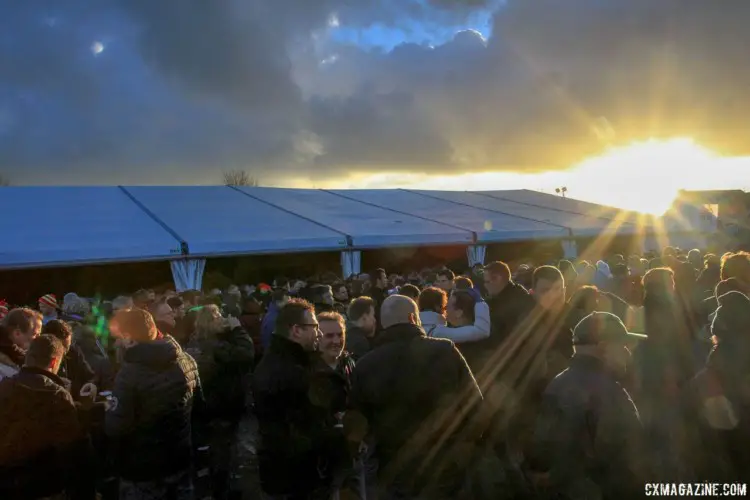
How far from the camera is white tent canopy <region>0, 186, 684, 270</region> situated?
11.0 meters

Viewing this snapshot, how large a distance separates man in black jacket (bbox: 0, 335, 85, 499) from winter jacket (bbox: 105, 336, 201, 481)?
208 millimetres

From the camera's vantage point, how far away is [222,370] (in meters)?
3.96

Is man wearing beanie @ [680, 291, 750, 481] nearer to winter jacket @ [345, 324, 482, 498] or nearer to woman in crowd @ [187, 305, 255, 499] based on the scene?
winter jacket @ [345, 324, 482, 498]

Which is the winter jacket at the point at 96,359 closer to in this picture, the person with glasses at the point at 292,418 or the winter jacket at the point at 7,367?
the winter jacket at the point at 7,367

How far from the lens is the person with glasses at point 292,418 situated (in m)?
2.60

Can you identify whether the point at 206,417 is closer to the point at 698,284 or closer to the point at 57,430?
the point at 57,430

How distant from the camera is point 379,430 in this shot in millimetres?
2596

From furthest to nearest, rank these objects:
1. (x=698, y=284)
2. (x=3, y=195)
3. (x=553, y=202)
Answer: (x=553, y=202) < (x=3, y=195) < (x=698, y=284)

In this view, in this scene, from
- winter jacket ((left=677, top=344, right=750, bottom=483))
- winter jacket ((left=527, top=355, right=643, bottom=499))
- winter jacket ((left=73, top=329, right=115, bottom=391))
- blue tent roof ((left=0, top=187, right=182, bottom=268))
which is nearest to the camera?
winter jacket ((left=527, top=355, right=643, bottom=499))

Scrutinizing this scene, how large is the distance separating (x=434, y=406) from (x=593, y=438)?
0.67 meters

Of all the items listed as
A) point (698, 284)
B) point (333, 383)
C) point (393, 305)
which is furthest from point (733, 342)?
point (698, 284)

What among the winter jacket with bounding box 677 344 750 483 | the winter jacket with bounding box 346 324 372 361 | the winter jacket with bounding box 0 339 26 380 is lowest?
the winter jacket with bounding box 677 344 750 483

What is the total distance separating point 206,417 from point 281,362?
150cm

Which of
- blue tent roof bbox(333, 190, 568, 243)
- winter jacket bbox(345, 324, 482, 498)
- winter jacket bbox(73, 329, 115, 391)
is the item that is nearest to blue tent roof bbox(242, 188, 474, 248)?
blue tent roof bbox(333, 190, 568, 243)
